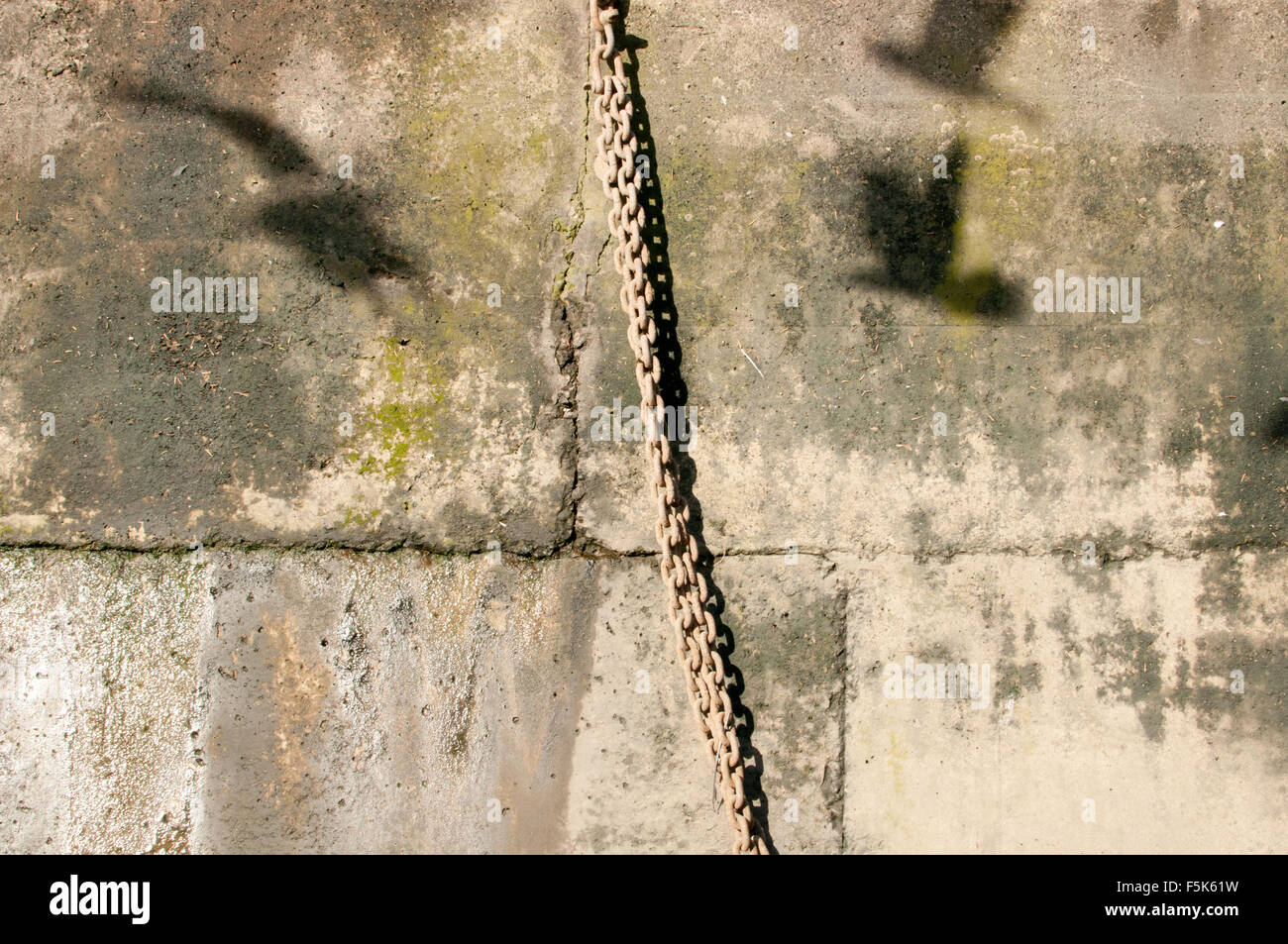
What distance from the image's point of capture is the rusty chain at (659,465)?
2.59m

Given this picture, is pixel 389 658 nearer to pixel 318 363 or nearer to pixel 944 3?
pixel 318 363

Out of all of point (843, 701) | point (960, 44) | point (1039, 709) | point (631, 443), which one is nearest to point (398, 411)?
point (631, 443)

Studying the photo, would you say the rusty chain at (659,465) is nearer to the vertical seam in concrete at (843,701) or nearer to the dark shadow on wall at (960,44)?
the vertical seam in concrete at (843,701)

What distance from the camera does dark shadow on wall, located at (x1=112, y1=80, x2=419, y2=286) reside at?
2799 mm

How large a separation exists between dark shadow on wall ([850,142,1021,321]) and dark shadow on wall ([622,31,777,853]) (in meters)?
0.70

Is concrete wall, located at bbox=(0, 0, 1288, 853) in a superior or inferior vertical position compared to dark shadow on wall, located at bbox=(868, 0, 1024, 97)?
inferior

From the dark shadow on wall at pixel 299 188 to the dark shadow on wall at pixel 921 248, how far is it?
183 cm

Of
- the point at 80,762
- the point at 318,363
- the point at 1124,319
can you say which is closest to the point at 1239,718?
the point at 1124,319

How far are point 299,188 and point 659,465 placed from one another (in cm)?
165

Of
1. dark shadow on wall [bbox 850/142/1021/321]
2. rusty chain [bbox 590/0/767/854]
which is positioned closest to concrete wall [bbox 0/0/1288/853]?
dark shadow on wall [bbox 850/142/1021/321]

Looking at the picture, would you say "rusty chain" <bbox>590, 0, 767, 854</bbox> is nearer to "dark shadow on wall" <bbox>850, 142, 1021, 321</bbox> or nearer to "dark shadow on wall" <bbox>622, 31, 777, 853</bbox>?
"dark shadow on wall" <bbox>622, 31, 777, 853</bbox>

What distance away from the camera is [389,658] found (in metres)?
2.81
